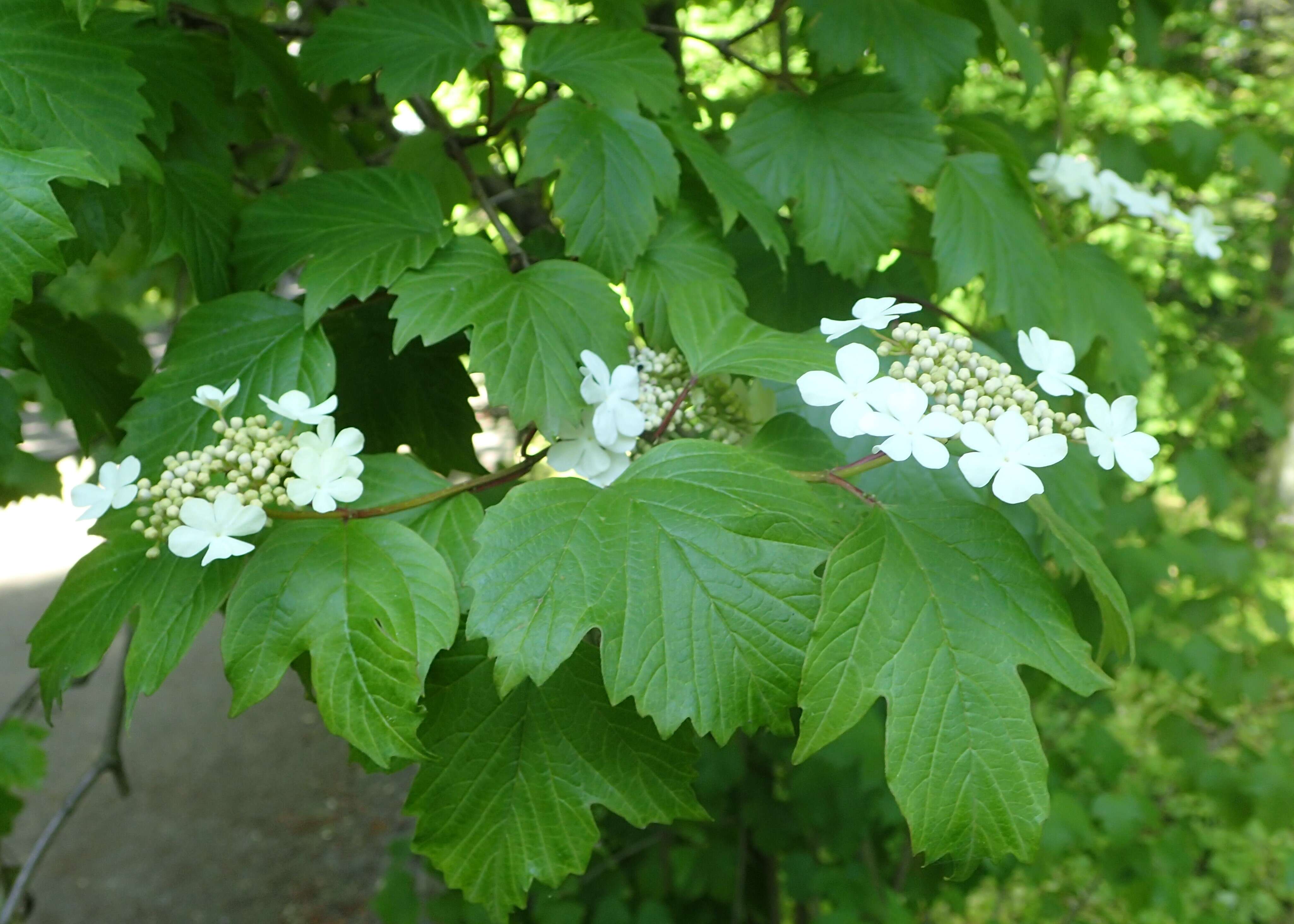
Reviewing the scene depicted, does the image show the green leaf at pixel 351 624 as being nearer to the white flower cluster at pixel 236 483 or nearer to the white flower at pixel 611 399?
the white flower cluster at pixel 236 483

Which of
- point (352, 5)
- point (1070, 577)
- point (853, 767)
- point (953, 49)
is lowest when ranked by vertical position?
point (853, 767)

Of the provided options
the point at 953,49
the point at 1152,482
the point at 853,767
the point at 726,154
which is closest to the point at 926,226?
the point at 953,49

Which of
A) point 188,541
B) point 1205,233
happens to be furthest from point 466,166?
point 1205,233

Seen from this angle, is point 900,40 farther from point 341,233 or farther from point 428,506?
point 428,506

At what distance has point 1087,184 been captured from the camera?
51.2 inches

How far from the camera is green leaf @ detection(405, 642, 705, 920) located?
72 centimetres

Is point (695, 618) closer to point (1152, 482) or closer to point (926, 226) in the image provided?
point (926, 226)

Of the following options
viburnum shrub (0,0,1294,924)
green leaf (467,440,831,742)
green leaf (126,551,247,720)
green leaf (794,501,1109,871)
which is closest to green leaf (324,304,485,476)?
viburnum shrub (0,0,1294,924)

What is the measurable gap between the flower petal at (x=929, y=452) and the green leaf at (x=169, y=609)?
49cm

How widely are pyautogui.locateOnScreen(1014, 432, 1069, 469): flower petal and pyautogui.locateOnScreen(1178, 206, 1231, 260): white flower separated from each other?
0.86 meters

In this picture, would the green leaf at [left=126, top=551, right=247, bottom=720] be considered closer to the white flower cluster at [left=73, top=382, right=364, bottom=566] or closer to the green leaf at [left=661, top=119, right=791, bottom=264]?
the white flower cluster at [left=73, top=382, right=364, bottom=566]

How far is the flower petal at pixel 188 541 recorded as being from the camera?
0.66m

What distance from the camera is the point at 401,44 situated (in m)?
0.99

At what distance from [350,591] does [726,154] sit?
2.13ft
